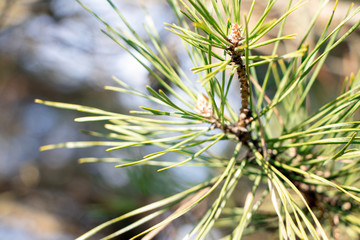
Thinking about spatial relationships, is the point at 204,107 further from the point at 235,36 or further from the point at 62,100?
the point at 62,100

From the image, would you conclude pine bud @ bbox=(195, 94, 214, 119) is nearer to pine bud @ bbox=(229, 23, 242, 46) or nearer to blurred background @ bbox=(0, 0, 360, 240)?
pine bud @ bbox=(229, 23, 242, 46)

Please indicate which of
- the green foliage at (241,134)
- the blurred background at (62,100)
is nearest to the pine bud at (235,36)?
the green foliage at (241,134)

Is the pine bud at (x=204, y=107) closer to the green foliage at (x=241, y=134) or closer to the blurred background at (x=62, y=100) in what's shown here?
the green foliage at (x=241, y=134)

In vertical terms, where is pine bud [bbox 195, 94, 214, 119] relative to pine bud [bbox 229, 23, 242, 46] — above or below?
below

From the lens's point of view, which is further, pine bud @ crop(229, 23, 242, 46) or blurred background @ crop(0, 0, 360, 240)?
blurred background @ crop(0, 0, 360, 240)

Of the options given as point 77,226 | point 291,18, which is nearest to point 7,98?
point 77,226

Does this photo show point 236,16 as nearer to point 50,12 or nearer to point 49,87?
point 50,12

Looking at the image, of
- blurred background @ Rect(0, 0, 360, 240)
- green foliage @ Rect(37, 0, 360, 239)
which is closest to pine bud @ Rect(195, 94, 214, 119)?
green foliage @ Rect(37, 0, 360, 239)

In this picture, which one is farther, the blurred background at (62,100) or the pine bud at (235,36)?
the blurred background at (62,100)
